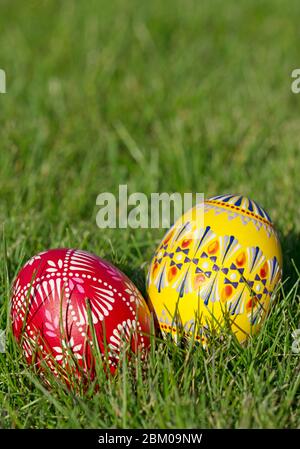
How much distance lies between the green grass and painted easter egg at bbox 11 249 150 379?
74 mm

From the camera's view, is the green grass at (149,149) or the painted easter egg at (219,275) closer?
the green grass at (149,149)

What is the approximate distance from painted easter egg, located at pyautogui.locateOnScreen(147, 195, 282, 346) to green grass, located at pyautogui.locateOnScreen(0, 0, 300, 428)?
0.27 feet

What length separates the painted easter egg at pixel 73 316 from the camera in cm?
218

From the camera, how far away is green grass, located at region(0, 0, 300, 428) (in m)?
2.12

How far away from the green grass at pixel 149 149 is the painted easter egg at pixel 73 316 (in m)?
0.07

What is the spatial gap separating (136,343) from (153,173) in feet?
5.60

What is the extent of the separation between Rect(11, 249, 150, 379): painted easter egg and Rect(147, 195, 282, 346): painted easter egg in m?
0.14

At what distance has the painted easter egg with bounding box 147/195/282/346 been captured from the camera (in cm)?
229

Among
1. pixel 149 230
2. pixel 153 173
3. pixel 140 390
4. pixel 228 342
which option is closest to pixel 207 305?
pixel 228 342

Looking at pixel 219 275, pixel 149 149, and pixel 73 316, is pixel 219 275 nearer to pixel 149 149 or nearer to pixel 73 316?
pixel 73 316

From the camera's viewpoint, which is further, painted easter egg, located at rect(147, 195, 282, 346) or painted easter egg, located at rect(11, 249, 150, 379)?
painted easter egg, located at rect(147, 195, 282, 346)

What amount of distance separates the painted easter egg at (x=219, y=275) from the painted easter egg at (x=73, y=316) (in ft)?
0.46

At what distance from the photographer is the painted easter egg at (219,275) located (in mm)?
2293

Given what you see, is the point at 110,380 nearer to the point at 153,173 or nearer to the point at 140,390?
the point at 140,390
